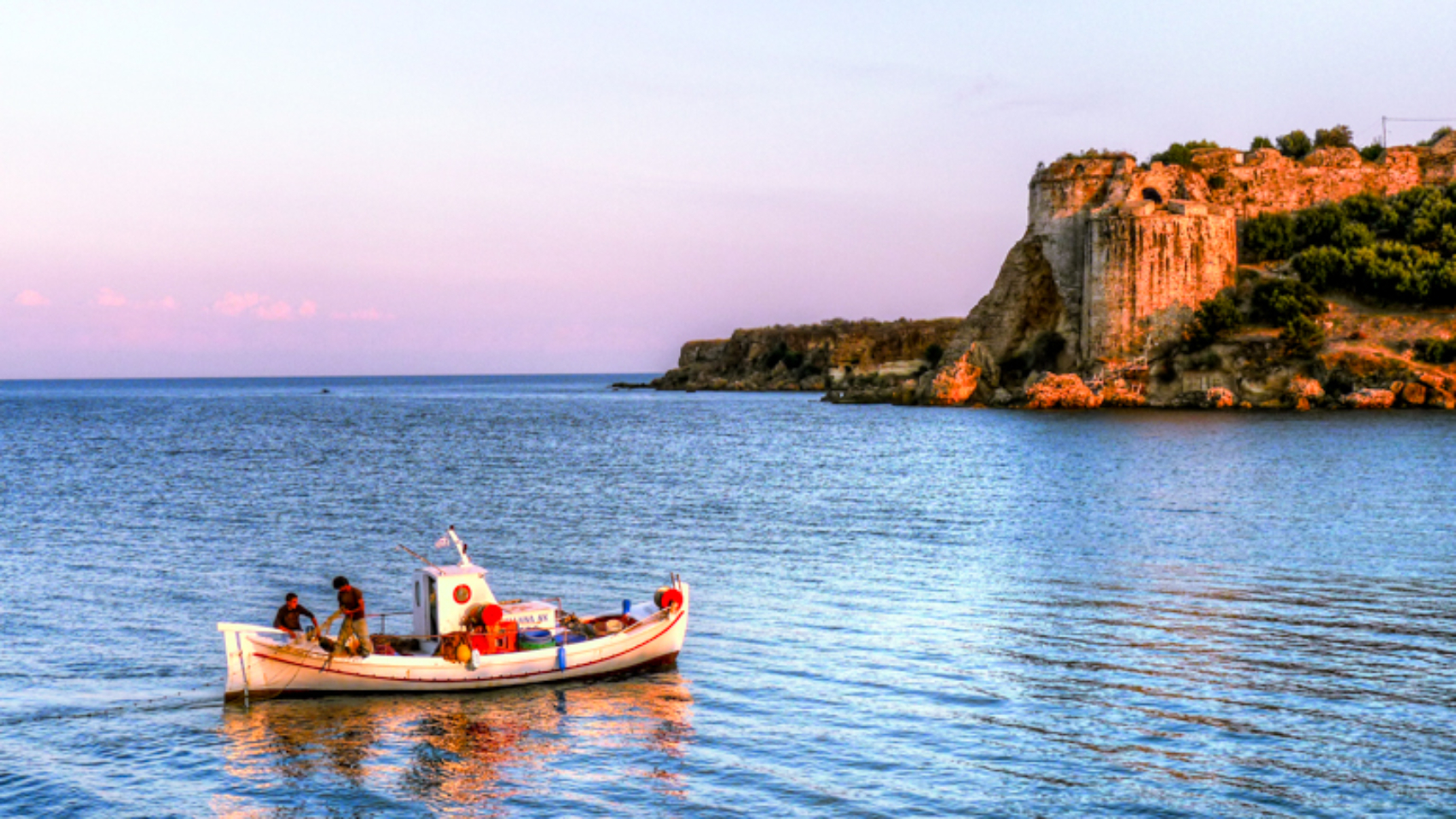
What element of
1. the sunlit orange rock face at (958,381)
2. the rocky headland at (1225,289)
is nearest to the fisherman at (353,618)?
the rocky headland at (1225,289)

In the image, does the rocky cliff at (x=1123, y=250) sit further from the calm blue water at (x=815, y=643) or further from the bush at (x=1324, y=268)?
the calm blue water at (x=815, y=643)

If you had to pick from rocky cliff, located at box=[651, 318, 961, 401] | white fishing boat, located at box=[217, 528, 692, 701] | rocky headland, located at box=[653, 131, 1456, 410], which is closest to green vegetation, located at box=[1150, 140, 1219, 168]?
rocky headland, located at box=[653, 131, 1456, 410]

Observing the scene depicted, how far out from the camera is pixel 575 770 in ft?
42.2

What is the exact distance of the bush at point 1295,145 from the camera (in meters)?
88.8

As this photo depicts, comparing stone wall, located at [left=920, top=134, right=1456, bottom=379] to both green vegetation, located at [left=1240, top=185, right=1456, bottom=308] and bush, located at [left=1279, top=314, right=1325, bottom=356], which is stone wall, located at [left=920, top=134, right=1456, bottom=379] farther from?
bush, located at [left=1279, top=314, right=1325, bottom=356]

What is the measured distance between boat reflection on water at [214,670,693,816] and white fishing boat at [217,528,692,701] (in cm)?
22

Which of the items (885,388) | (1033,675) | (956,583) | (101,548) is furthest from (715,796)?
(885,388)

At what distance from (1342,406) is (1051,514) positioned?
42.6 metres

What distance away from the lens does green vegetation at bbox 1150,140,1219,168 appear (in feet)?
275

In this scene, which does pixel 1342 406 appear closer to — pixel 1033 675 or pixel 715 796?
pixel 1033 675

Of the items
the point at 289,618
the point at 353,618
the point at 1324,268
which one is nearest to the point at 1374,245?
the point at 1324,268

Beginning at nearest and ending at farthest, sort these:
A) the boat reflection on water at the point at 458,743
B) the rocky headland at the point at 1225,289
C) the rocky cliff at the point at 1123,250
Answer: the boat reflection on water at the point at 458,743
the rocky headland at the point at 1225,289
the rocky cliff at the point at 1123,250

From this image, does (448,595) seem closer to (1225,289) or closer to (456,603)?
(456,603)

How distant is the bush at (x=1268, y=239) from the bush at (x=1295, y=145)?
14.3 metres
